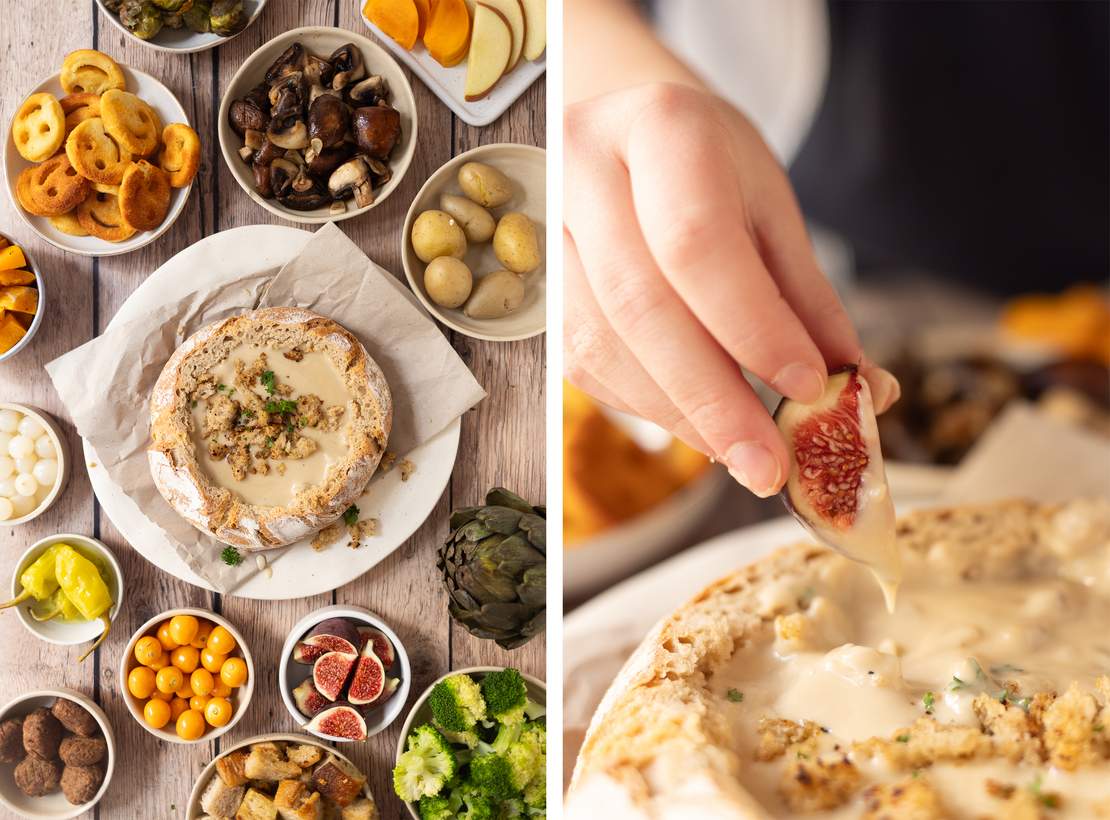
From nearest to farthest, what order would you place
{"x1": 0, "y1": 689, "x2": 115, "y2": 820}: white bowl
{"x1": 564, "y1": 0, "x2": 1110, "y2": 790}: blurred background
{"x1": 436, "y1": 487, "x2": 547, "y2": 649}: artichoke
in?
{"x1": 564, "y1": 0, "x2": 1110, "y2": 790}: blurred background → {"x1": 436, "y1": 487, "x2": 547, "y2": 649}: artichoke → {"x1": 0, "y1": 689, "x2": 115, "y2": 820}: white bowl

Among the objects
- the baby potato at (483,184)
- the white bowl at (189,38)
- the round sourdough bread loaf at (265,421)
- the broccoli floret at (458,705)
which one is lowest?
the broccoli floret at (458,705)

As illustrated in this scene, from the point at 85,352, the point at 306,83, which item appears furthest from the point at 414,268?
the point at 85,352

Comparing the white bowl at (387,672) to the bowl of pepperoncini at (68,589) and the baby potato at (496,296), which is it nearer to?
the bowl of pepperoncini at (68,589)

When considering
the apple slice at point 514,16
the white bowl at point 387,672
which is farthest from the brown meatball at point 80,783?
the apple slice at point 514,16

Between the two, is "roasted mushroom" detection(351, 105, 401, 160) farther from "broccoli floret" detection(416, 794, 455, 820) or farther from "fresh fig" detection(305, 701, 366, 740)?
"broccoli floret" detection(416, 794, 455, 820)

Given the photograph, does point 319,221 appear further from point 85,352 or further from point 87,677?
point 87,677

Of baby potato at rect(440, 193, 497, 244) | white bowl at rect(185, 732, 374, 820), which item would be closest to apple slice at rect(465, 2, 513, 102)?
baby potato at rect(440, 193, 497, 244)
